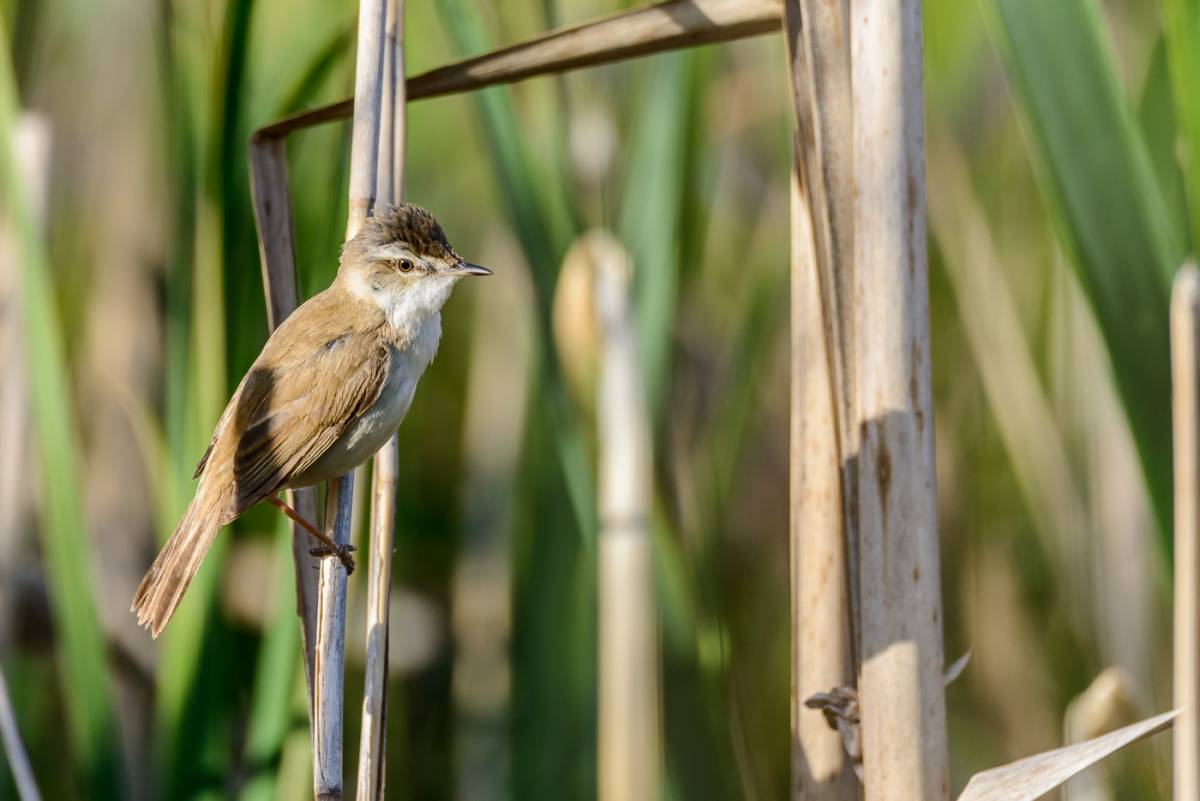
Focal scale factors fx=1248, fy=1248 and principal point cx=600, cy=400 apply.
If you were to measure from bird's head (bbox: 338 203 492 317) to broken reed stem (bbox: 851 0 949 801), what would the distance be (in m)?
0.87

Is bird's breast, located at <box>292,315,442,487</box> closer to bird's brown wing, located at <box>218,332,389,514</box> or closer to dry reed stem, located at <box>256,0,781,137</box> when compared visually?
bird's brown wing, located at <box>218,332,389,514</box>

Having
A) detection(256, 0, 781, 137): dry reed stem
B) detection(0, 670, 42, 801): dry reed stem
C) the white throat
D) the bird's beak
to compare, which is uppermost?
detection(256, 0, 781, 137): dry reed stem

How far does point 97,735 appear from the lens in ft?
6.97

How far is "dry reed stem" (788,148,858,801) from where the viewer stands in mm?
1715

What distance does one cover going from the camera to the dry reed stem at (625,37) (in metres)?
1.73

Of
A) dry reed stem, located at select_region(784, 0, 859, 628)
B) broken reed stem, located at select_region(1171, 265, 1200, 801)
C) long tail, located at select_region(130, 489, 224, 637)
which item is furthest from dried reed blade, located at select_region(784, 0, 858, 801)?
long tail, located at select_region(130, 489, 224, 637)

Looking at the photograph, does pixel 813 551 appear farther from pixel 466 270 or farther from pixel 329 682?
pixel 466 270

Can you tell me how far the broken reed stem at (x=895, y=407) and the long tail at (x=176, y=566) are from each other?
0.97 m

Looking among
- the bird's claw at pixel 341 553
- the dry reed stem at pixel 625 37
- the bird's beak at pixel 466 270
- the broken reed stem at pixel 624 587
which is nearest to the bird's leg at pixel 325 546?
the bird's claw at pixel 341 553

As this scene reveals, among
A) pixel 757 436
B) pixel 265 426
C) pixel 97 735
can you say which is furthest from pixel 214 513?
pixel 757 436

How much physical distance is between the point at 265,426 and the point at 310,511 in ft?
0.71

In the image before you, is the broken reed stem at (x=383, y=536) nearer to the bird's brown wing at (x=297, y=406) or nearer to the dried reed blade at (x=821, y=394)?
the bird's brown wing at (x=297, y=406)

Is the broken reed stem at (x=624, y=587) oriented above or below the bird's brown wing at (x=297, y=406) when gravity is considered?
below

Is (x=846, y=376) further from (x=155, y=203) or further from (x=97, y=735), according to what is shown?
(x=155, y=203)
